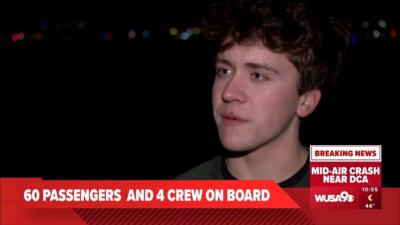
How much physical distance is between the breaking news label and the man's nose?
1.05ft

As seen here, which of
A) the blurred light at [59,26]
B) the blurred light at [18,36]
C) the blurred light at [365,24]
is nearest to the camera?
the blurred light at [365,24]

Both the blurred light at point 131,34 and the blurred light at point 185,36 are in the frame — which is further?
the blurred light at point 131,34

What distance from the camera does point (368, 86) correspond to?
4.41m

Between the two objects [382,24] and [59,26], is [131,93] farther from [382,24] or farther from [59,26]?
[382,24]

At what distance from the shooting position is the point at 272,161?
5.07 ft

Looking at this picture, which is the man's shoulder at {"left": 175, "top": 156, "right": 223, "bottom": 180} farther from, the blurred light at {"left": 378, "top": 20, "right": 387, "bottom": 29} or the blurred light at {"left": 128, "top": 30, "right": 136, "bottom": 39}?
the blurred light at {"left": 128, "top": 30, "right": 136, "bottom": 39}

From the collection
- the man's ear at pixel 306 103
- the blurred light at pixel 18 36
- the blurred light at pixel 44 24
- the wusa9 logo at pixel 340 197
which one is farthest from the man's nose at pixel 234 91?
the blurred light at pixel 18 36

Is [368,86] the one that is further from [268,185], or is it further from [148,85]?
[268,185]

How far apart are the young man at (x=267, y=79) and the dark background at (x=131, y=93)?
172 mm

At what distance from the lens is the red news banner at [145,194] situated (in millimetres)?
1515

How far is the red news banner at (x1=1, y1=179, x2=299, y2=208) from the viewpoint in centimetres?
151

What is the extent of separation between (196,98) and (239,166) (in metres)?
3.23

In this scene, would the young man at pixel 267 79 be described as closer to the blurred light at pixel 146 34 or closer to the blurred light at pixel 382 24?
the blurred light at pixel 382 24

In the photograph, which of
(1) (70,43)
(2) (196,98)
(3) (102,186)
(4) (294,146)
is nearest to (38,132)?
(2) (196,98)
